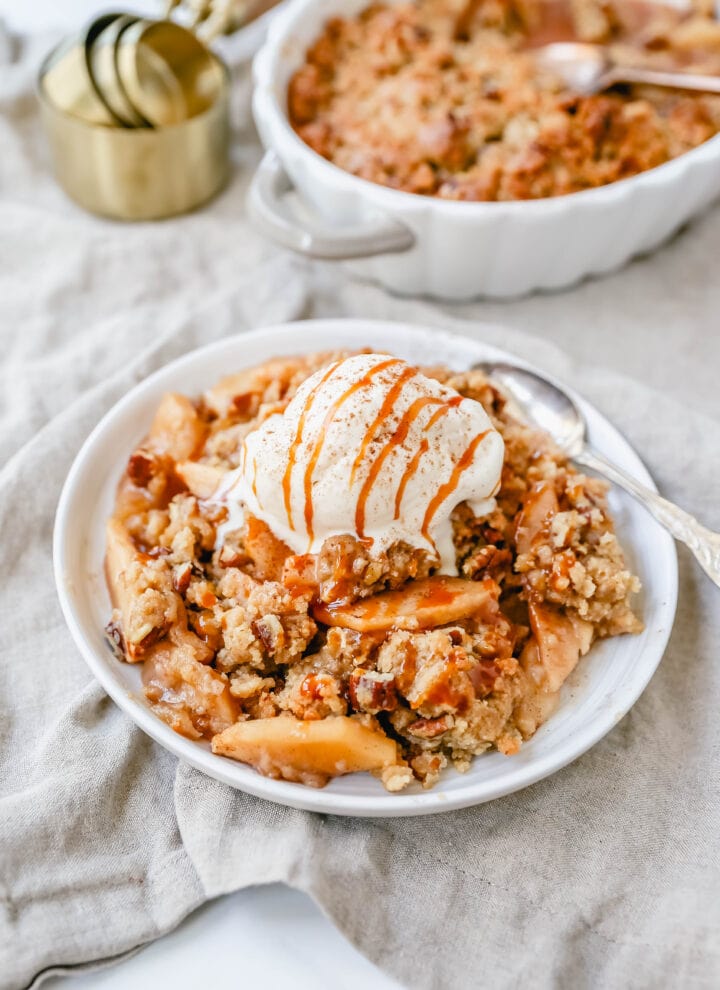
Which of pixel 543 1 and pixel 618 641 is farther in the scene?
pixel 543 1

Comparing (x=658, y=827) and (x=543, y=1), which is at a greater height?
(x=543, y=1)

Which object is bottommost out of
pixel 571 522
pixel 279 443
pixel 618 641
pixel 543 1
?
pixel 618 641

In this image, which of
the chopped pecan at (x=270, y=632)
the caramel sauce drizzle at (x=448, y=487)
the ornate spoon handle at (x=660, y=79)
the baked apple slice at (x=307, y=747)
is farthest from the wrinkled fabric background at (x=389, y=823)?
the ornate spoon handle at (x=660, y=79)

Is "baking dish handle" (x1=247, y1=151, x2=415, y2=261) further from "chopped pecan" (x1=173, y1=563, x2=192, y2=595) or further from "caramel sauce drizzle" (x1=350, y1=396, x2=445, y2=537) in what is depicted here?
"chopped pecan" (x1=173, y1=563, x2=192, y2=595)

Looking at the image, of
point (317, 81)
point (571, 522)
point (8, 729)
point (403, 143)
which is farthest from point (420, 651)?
point (317, 81)

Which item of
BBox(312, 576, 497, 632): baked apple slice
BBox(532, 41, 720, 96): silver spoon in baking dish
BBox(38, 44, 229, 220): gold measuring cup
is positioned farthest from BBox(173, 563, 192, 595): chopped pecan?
BBox(532, 41, 720, 96): silver spoon in baking dish

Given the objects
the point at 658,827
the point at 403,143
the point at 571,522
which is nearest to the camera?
the point at 658,827

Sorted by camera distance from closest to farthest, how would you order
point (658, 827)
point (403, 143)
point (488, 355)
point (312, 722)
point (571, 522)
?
point (312, 722) < point (658, 827) < point (571, 522) < point (488, 355) < point (403, 143)

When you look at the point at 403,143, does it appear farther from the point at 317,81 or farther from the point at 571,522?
the point at 571,522
